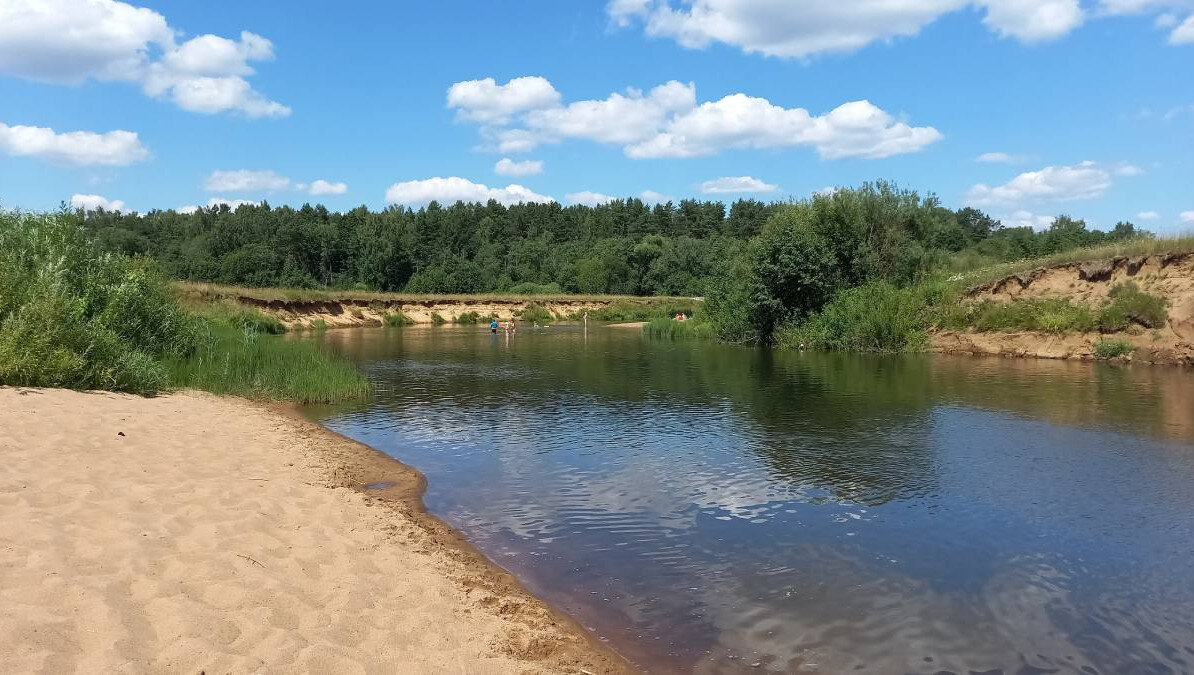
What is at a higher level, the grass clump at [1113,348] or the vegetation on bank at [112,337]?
the vegetation on bank at [112,337]

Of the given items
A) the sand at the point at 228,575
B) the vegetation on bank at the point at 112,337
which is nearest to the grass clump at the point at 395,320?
the vegetation on bank at the point at 112,337

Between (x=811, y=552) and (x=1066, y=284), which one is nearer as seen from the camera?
(x=811, y=552)

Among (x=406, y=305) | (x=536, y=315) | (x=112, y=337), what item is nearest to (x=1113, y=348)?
(x=112, y=337)

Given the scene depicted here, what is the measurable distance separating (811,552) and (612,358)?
28878 mm

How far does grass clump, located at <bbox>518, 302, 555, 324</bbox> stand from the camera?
A: 287ft

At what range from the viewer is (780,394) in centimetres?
2333

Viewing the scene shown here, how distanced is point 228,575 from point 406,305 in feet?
257

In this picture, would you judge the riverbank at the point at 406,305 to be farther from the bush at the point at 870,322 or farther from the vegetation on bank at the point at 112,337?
the bush at the point at 870,322

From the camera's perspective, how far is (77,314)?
15.7 metres

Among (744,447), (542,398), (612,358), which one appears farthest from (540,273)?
(744,447)

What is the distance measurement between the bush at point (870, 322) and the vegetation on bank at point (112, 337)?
28333mm

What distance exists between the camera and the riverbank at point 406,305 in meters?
64.0

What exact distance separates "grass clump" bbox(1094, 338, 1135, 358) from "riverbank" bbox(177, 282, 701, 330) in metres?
53.7

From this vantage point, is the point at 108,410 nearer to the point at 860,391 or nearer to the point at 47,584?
the point at 47,584
